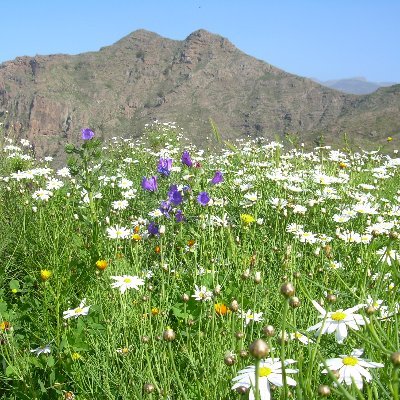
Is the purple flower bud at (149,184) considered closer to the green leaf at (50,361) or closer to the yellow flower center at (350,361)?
the green leaf at (50,361)

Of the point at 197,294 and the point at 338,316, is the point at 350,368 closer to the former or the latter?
the point at 338,316

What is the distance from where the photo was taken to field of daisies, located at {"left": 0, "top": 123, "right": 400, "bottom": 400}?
1266mm

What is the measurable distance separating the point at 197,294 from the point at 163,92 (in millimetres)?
110413

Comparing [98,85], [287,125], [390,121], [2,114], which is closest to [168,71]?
[98,85]

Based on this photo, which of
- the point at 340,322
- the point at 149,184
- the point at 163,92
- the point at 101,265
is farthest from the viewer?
the point at 163,92

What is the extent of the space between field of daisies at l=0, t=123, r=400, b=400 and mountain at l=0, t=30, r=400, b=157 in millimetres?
77651

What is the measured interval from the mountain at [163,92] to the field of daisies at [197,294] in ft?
255

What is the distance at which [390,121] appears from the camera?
179 ft

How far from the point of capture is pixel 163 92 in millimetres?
109375

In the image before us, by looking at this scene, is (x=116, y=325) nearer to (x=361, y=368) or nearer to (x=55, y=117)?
(x=361, y=368)

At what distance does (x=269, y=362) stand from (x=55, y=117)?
10090cm

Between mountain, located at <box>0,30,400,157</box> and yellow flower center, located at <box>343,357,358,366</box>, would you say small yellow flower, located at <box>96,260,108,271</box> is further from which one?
mountain, located at <box>0,30,400,157</box>

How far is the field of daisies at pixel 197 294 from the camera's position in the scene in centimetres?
127

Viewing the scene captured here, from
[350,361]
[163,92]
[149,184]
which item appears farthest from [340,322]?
[163,92]
